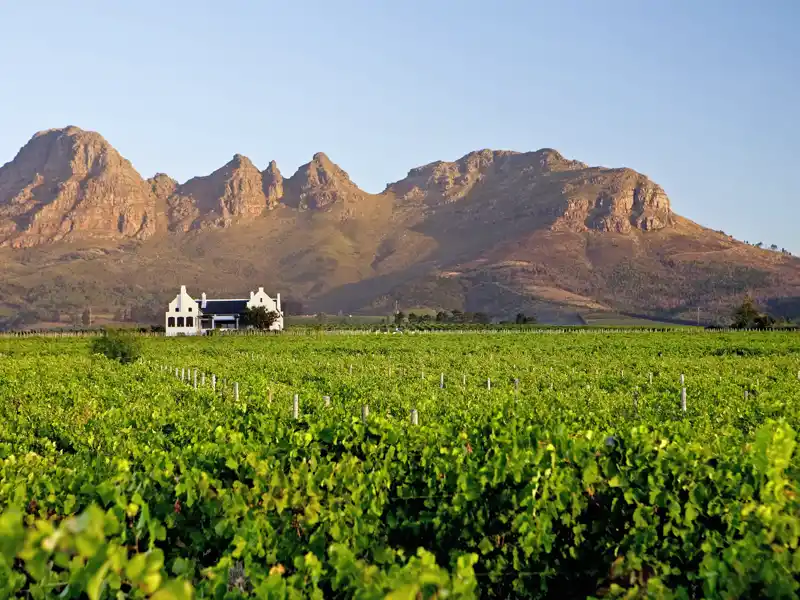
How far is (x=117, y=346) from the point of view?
5088cm

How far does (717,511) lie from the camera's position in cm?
699

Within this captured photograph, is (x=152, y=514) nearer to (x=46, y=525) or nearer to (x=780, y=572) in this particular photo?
(x=46, y=525)

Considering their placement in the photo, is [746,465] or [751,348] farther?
[751,348]

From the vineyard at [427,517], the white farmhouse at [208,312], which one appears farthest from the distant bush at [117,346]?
the white farmhouse at [208,312]

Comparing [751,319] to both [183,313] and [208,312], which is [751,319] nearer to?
[208,312]

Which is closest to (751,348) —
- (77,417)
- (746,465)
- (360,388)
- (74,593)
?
(360,388)

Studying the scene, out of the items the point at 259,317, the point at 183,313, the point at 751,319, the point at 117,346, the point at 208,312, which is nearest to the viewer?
the point at 117,346

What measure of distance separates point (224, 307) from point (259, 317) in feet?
49.4

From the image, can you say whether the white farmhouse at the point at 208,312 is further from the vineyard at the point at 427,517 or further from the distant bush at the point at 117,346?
the vineyard at the point at 427,517

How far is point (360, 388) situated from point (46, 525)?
20.5 meters

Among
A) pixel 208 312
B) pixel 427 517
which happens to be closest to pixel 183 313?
pixel 208 312

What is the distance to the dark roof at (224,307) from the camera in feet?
430

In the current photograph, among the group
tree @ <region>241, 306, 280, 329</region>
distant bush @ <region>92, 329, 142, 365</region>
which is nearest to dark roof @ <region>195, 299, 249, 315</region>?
tree @ <region>241, 306, 280, 329</region>

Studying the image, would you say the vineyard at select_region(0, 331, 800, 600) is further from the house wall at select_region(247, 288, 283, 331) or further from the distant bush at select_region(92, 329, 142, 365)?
the house wall at select_region(247, 288, 283, 331)
